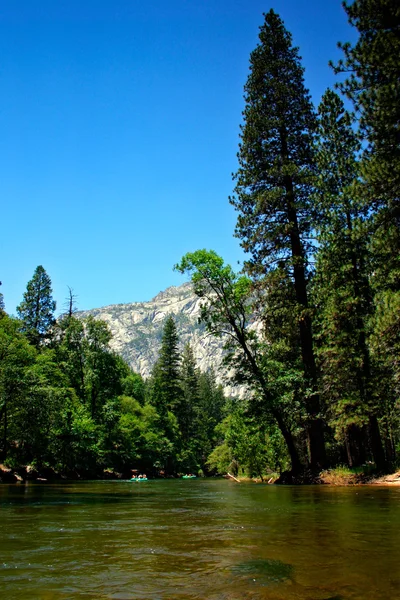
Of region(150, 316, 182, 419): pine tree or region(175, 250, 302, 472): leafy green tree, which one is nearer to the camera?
region(175, 250, 302, 472): leafy green tree

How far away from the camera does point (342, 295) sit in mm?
18641

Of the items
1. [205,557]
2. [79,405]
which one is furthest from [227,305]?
[79,405]

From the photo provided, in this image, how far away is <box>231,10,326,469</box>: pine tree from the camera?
19.1 metres

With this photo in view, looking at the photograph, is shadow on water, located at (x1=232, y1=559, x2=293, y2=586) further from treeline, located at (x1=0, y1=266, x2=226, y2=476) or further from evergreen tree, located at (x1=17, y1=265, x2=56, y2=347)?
evergreen tree, located at (x1=17, y1=265, x2=56, y2=347)

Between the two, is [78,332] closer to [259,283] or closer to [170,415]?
[170,415]

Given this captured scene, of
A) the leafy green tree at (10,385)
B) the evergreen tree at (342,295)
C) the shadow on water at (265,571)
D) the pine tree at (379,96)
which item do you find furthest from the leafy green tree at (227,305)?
the shadow on water at (265,571)

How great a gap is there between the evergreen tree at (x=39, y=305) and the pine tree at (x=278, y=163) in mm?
46304

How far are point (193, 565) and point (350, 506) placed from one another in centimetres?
561

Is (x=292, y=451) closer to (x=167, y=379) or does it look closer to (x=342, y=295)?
(x=342, y=295)

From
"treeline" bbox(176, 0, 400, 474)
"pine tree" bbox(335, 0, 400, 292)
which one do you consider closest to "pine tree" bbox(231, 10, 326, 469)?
"treeline" bbox(176, 0, 400, 474)

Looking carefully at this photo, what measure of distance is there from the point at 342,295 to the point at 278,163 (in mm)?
6543

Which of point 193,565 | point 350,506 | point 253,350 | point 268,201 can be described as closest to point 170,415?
point 253,350

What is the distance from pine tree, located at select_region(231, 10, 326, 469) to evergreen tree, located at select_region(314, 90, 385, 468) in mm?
806

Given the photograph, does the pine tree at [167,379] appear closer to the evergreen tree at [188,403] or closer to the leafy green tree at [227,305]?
the evergreen tree at [188,403]
